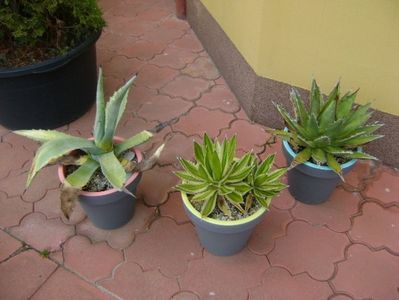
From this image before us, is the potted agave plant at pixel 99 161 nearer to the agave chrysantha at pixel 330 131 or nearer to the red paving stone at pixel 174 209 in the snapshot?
the red paving stone at pixel 174 209

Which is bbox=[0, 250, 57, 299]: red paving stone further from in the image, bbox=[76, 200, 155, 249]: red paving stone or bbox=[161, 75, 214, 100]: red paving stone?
bbox=[161, 75, 214, 100]: red paving stone

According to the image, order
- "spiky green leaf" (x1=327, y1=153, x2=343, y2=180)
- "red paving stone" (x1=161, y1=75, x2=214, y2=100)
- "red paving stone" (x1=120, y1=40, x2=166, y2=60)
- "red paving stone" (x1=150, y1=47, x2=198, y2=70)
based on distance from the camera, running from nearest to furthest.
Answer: "spiky green leaf" (x1=327, y1=153, x2=343, y2=180) < "red paving stone" (x1=161, y1=75, x2=214, y2=100) < "red paving stone" (x1=150, y1=47, x2=198, y2=70) < "red paving stone" (x1=120, y1=40, x2=166, y2=60)

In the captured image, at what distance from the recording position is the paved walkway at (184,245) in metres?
1.89

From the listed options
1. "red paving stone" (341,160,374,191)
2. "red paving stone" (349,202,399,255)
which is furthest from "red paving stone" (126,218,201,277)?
"red paving stone" (341,160,374,191)

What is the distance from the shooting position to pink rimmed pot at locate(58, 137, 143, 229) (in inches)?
72.2

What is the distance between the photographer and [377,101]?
7.17 feet

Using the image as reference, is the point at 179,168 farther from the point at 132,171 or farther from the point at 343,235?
the point at 343,235

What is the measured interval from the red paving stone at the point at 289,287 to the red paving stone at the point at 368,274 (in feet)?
0.28

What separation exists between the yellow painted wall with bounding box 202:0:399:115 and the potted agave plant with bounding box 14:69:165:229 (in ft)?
3.07

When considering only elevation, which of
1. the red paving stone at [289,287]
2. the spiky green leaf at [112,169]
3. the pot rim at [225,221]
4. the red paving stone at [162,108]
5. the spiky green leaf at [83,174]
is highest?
the spiky green leaf at [112,169]

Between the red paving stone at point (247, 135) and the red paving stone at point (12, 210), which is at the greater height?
the red paving stone at point (247, 135)

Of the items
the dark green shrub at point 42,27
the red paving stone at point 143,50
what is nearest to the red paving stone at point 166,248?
the dark green shrub at point 42,27

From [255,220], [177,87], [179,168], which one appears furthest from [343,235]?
[177,87]

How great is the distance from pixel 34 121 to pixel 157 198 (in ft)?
3.41
